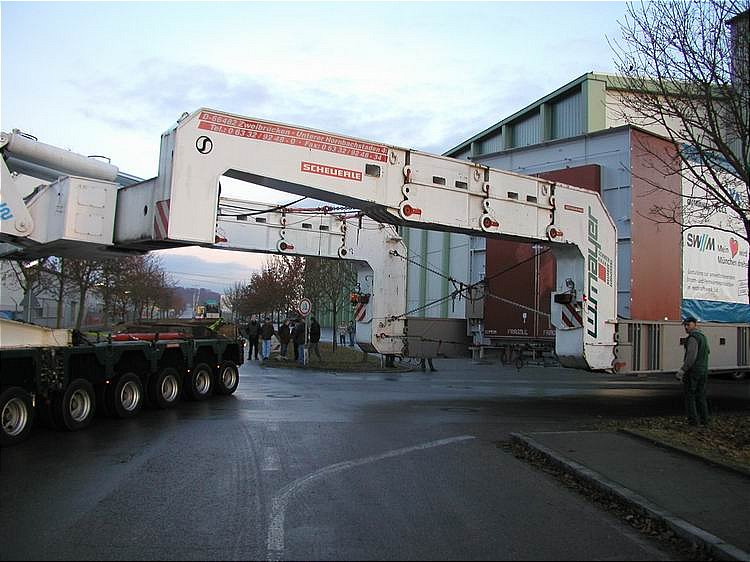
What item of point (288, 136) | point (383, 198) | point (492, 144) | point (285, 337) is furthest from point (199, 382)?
point (492, 144)

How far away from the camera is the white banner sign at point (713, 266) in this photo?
1312cm

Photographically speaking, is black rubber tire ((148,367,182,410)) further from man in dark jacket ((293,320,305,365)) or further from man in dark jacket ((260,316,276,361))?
man in dark jacket ((260,316,276,361))

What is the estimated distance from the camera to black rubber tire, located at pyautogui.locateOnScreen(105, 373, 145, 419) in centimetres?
1051

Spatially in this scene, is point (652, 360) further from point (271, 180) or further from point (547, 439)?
point (271, 180)

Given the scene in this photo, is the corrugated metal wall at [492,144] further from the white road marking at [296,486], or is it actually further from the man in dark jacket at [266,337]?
→ the white road marking at [296,486]

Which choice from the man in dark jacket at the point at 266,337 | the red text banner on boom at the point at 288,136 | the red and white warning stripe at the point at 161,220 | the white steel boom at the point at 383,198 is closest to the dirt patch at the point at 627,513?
the white steel boom at the point at 383,198

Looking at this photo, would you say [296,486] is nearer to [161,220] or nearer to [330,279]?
[161,220]

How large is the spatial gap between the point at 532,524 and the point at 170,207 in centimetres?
524

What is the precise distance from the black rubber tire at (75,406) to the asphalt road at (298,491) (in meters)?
0.27

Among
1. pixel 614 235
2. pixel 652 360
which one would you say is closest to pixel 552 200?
pixel 614 235

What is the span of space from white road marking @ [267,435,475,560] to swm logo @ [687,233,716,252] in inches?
264

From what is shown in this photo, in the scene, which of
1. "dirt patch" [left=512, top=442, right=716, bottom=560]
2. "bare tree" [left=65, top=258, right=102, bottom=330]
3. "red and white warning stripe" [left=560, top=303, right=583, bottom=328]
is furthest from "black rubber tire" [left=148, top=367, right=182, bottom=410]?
"bare tree" [left=65, top=258, right=102, bottom=330]

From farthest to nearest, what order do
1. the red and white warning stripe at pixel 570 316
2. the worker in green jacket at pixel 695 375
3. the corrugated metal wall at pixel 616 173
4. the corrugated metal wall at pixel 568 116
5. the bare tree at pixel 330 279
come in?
the bare tree at pixel 330 279 < the corrugated metal wall at pixel 568 116 < the corrugated metal wall at pixel 616 173 < the red and white warning stripe at pixel 570 316 < the worker in green jacket at pixel 695 375

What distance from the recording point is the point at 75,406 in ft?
31.4
